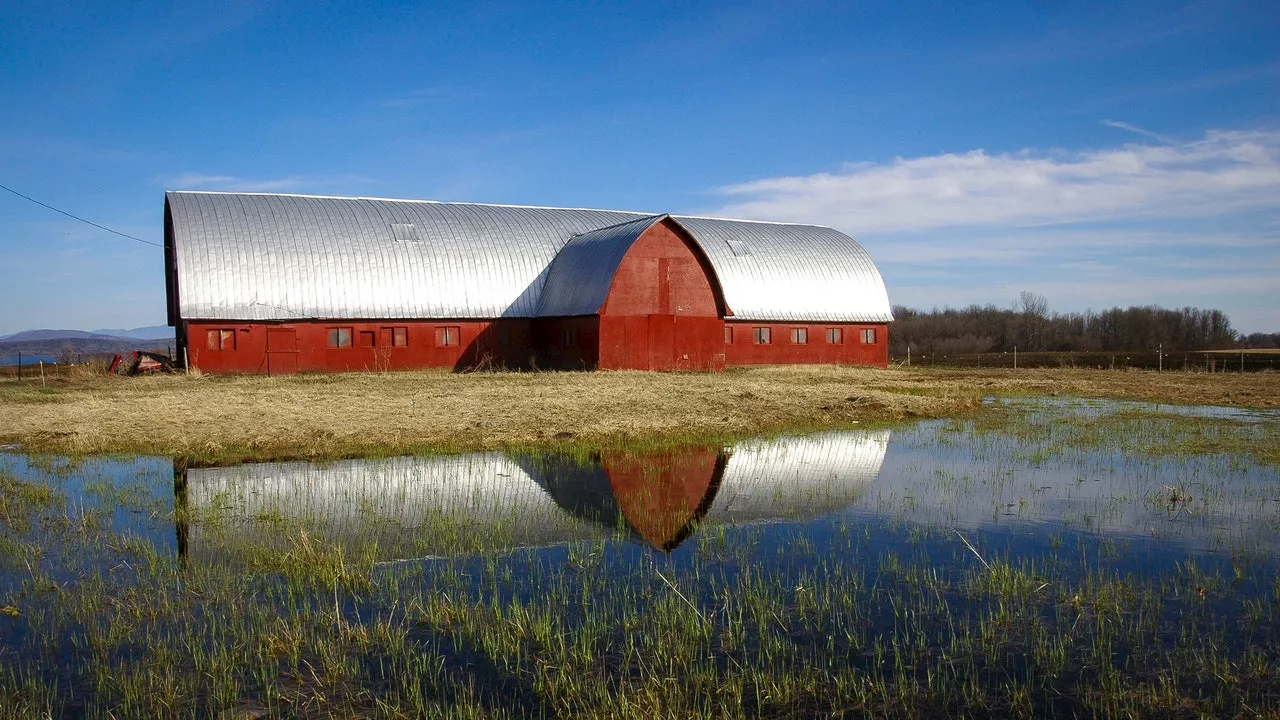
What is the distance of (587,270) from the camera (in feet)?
146

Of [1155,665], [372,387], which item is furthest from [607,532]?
[372,387]

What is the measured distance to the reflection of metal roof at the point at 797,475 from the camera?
14.7m

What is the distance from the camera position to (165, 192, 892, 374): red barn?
4188 cm

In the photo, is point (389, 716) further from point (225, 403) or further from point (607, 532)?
point (225, 403)

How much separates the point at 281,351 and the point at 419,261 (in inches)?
304

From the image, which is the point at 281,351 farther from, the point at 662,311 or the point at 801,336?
the point at 801,336

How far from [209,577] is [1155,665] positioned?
374 inches

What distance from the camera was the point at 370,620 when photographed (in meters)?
9.38

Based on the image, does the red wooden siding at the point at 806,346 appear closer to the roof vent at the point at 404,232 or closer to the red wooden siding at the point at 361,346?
the red wooden siding at the point at 361,346

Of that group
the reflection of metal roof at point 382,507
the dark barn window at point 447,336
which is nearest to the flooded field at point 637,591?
the reflection of metal roof at point 382,507

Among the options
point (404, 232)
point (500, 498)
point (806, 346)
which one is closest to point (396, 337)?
point (404, 232)

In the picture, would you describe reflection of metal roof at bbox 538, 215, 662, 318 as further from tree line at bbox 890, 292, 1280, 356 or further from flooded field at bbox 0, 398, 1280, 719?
tree line at bbox 890, 292, 1280, 356

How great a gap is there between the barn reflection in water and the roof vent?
29.0 metres

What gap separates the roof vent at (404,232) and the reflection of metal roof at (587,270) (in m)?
6.89
